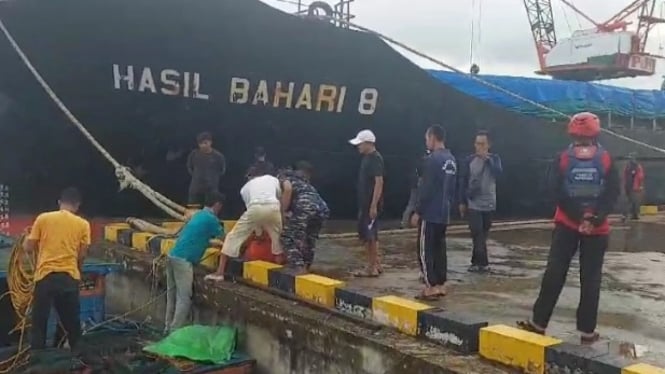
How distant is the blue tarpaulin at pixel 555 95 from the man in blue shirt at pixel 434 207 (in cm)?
681

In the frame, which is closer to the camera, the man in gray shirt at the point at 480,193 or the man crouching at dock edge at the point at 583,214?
the man crouching at dock edge at the point at 583,214

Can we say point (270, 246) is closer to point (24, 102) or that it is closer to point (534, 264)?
point (534, 264)

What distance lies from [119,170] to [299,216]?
3.06 metres

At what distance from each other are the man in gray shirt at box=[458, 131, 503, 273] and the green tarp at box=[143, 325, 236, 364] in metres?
2.40

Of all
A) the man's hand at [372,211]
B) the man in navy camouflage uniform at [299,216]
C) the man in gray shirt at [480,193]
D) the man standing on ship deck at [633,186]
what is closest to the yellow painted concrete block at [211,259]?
the man in navy camouflage uniform at [299,216]

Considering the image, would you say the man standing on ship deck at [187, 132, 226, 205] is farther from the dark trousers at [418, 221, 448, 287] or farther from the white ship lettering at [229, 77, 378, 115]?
the dark trousers at [418, 221, 448, 287]

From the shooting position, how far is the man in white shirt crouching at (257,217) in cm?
587

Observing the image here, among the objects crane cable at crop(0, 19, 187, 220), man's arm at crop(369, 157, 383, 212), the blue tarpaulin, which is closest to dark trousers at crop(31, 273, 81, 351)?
man's arm at crop(369, 157, 383, 212)

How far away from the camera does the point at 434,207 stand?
17.3ft

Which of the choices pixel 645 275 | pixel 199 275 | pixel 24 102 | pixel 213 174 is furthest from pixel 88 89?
pixel 645 275

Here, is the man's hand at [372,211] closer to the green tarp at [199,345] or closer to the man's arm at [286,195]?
the man's arm at [286,195]

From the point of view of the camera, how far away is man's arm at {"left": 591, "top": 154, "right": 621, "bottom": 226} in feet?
13.0

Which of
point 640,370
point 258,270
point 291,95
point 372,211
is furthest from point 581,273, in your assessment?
point 291,95

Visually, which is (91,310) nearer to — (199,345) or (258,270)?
(199,345)
